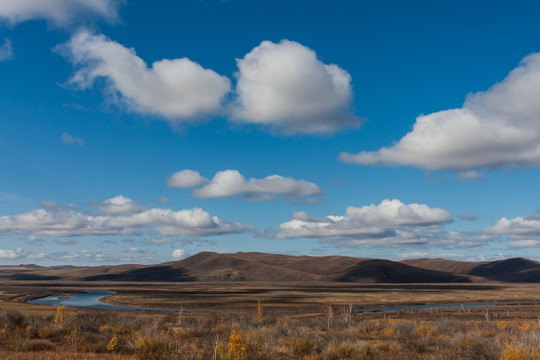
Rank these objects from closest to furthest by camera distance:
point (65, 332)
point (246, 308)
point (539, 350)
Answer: point (539, 350) < point (65, 332) < point (246, 308)

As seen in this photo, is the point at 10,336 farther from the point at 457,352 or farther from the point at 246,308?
the point at 246,308

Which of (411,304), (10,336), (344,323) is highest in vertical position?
(10,336)

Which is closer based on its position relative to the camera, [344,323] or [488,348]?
[488,348]

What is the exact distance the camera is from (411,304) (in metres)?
83.2

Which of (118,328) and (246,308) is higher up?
(118,328)

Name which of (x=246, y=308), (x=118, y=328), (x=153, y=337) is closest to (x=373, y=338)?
(x=153, y=337)

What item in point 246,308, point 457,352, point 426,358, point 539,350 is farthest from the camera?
point 246,308

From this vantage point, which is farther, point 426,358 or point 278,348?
point 278,348

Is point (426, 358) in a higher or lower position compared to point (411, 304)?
higher

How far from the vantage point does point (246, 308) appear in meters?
71.4

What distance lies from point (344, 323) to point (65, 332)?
2055cm

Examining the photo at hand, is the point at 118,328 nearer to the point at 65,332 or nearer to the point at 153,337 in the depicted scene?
the point at 65,332

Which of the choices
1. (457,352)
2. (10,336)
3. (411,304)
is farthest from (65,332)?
(411,304)

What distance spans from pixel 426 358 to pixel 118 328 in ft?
56.7
